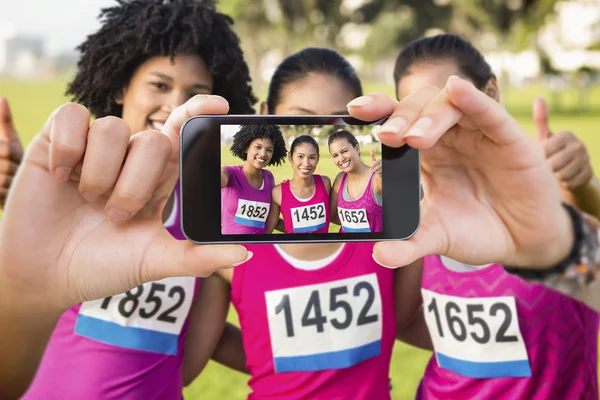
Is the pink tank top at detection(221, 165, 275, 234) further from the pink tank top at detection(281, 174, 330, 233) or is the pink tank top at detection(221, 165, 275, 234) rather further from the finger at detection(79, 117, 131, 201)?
the finger at detection(79, 117, 131, 201)

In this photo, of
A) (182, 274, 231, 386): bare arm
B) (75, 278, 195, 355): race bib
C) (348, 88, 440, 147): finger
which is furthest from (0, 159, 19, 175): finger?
(348, 88, 440, 147): finger

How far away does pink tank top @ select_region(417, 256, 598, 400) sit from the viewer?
2.17m

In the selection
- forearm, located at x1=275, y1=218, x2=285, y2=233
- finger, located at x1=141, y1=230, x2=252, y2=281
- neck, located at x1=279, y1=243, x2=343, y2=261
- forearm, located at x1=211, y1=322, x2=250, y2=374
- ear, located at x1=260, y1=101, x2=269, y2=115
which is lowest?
forearm, located at x1=211, y1=322, x2=250, y2=374

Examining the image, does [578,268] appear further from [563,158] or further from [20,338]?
[20,338]

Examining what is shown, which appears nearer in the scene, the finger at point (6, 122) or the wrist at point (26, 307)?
the wrist at point (26, 307)

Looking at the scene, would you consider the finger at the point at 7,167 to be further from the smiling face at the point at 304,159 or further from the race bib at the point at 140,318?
the smiling face at the point at 304,159

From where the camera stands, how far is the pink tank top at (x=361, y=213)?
149cm

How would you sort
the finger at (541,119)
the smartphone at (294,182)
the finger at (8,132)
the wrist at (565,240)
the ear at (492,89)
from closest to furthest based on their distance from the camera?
1. the smartphone at (294,182)
2. the wrist at (565,240)
3. the finger at (541,119)
4. the finger at (8,132)
5. the ear at (492,89)

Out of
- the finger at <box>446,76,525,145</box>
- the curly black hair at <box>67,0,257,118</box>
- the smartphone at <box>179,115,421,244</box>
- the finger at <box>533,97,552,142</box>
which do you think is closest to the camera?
the finger at <box>446,76,525,145</box>

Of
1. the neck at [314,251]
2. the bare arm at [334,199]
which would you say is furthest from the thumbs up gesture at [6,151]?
the bare arm at [334,199]

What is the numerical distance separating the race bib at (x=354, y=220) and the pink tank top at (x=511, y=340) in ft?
3.03

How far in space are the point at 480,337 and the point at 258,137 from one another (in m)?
1.23

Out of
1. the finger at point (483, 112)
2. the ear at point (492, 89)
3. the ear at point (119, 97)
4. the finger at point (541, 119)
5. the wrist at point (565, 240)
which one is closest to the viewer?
the finger at point (483, 112)

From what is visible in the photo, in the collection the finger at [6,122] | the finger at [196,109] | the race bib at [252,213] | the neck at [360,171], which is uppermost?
the finger at [6,122]
